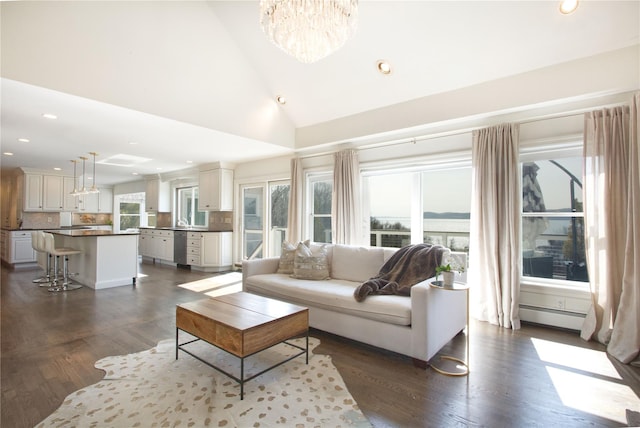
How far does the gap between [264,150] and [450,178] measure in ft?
10.4

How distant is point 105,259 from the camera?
16.8 ft

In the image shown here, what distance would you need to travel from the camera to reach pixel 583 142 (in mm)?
3105

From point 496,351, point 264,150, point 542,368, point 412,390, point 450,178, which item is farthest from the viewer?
point 264,150

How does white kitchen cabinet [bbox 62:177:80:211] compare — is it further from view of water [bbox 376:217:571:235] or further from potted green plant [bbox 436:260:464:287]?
potted green plant [bbox 436:260:464:287]

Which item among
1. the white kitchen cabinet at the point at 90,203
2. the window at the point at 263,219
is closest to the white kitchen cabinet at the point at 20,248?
the white kitchen cabinet at the point at 90,203

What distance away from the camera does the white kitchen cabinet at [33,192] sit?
23.9ft

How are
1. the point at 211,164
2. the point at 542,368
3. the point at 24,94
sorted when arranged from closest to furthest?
the point at 542,368 < the point at 24,94 < the point at 211,164

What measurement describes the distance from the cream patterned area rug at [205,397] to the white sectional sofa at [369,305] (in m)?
0.46

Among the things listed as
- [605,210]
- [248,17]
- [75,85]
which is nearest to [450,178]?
[605,210]

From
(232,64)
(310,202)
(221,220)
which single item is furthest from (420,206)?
(221,220)

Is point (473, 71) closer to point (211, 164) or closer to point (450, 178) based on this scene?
point (450, 178)

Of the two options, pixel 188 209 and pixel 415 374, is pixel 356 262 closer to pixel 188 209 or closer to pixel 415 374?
pixel 415 374

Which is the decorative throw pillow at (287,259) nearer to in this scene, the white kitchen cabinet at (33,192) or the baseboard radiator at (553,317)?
the baseboard radiator at (553,317)

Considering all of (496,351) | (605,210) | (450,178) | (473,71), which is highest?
(473,71)
